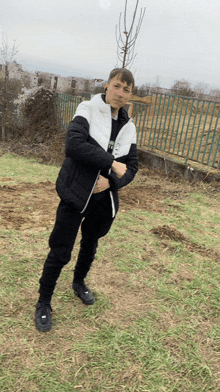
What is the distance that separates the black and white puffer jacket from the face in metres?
0.05

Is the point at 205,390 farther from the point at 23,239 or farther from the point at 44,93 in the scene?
the point at 44,93

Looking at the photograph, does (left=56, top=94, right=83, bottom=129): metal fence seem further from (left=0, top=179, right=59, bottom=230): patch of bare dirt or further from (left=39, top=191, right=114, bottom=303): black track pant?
(left=39, top=191, right=114, bottom=303): black track pant

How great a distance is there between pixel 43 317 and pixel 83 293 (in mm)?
441

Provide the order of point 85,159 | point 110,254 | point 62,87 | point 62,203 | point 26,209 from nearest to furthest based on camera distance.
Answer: point 85,159 → point 62,203 → point 110,254 → point 26,209 → point 62,87

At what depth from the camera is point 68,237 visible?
201 centimetres

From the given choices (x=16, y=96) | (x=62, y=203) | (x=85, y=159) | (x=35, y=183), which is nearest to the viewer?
(x=85, y=159)

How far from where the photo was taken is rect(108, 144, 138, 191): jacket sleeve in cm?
198

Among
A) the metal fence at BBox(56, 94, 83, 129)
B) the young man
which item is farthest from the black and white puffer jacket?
the metal fence at BBox(56, 94, 83, 129)

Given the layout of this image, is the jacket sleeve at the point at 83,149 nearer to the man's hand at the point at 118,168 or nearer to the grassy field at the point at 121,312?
the man's hand at the point at 118,168

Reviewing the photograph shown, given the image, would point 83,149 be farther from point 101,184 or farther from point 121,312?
point 121,312

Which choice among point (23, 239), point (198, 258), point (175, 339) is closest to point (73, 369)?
point (175, 339)

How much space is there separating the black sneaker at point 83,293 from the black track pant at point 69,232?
336 millimetres

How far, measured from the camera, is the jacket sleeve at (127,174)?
1.98 metres

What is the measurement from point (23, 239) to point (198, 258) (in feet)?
6.73
